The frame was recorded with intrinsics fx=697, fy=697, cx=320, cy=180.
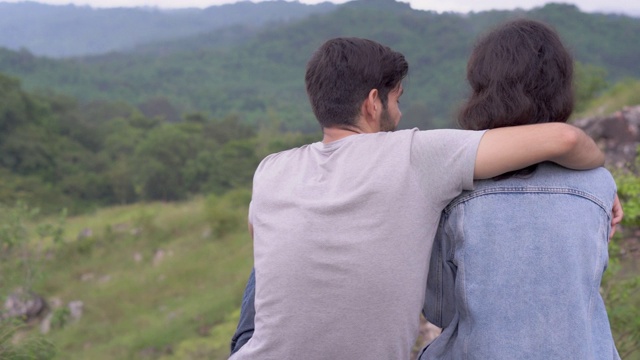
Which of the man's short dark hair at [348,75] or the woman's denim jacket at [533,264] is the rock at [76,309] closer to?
the man's short dark hair at [348,75]

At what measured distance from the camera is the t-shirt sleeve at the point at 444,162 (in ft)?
4.03

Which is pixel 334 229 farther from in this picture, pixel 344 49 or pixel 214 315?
pixel 214 315

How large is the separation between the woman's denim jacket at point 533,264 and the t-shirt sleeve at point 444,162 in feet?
0.18

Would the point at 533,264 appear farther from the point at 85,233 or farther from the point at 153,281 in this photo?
the point at 85,233

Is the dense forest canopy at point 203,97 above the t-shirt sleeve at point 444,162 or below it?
below

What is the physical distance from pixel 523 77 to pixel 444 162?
0.73 ft

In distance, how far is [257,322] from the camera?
1306mm

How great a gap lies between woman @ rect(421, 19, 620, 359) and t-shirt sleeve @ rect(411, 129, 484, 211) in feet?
0.18

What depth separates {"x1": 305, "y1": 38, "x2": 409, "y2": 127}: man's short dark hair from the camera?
134 cm

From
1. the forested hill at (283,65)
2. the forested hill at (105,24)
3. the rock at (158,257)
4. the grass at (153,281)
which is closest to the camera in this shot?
the grass at (153,281)

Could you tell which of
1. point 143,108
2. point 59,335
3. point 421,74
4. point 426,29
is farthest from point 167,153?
point 426,29

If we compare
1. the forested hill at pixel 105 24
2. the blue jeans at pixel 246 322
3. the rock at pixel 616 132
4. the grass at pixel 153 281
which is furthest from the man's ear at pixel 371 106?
the forested hill at pixel 105 24

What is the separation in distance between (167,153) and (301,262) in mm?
25248

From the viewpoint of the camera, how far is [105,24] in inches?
3986
